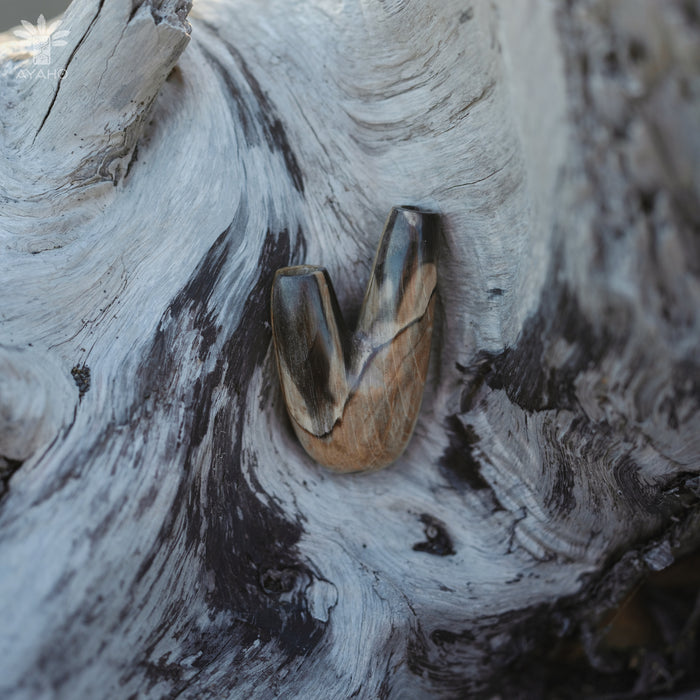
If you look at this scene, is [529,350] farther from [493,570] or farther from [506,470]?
[493,570]

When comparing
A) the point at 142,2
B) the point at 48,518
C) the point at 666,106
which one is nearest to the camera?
the point at 666,106

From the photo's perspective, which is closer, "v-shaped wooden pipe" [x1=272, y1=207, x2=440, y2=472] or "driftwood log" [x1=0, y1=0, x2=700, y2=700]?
"driftwood log" [x1=0, y1=0, x2=700, y2=700]

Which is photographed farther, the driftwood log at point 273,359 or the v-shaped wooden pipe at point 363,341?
the v-shaped wooden pipe at point 363,341

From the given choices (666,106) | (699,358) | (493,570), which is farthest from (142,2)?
(493,570)
